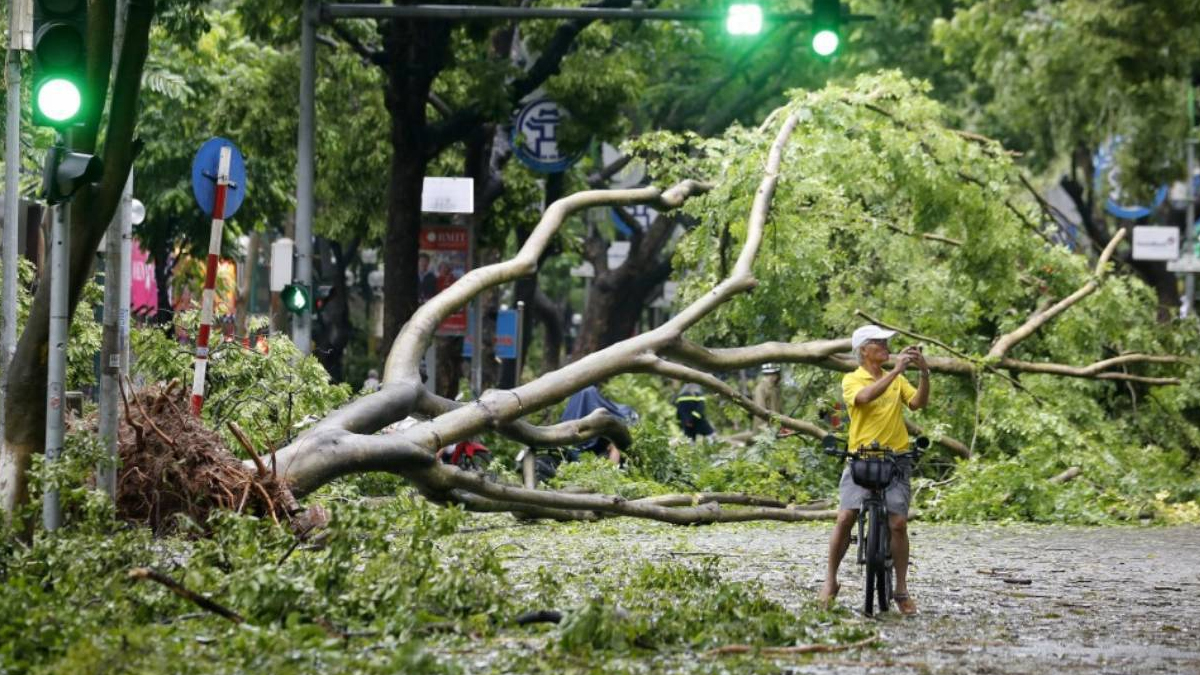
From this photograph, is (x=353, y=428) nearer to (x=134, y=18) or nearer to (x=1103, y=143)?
(x=134, y=18)

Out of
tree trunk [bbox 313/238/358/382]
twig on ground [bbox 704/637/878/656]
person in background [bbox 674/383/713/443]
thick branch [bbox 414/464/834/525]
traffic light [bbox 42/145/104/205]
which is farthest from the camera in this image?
tree trunk [bbox 313/238/358/382]

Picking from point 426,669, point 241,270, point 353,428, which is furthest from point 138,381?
point 241,270

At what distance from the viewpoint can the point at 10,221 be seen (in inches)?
756

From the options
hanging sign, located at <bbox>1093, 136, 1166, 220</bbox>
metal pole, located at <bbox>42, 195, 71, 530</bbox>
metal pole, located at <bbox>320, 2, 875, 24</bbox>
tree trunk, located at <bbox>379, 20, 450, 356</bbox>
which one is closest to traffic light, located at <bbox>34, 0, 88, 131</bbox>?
metal pole, located at <bbox>42, 195, 71, 530</bbox>

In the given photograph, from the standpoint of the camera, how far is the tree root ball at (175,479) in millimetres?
13023

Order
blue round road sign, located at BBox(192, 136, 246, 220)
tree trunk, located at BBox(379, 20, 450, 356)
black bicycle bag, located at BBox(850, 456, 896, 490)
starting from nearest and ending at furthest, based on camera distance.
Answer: black bicycle bag, located at BBox(850, 456, 896, 490)
blue round road sign, located at BBox(192, 136, 246, 220)
tree trunk, located at BBox(379, 20, 450, 356)

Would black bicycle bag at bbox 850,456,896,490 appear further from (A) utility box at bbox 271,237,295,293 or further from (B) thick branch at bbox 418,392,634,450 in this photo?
(A) utility box at bbox 271,237,295,293

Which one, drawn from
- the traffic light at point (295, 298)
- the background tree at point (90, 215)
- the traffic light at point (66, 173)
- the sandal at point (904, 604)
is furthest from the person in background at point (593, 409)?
the traffic light at point (66, 173)

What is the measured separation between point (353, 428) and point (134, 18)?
4003mm

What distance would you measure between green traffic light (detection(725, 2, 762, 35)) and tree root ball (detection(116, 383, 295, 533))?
7.50m

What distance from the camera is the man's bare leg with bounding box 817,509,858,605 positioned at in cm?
1110

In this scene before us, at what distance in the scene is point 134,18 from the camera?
1173cm

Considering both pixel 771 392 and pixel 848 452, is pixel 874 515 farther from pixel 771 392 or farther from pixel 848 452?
pixel 771 392

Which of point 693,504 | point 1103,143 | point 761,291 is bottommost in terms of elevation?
point 693,504
